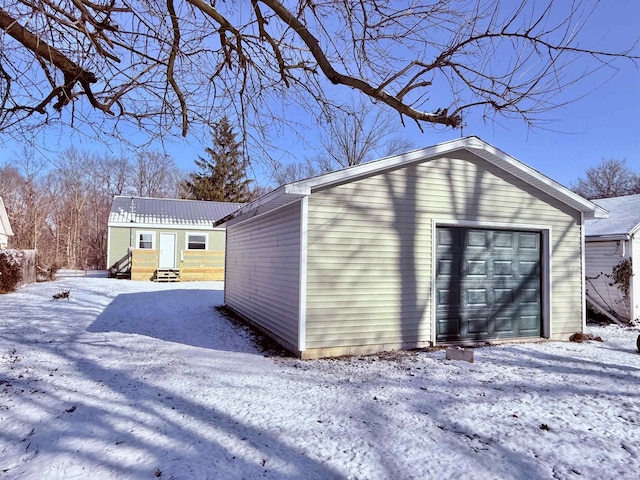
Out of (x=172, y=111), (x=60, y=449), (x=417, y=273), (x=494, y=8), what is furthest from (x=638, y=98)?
(x=60, y=449)

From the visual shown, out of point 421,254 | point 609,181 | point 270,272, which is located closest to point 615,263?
point 421,254

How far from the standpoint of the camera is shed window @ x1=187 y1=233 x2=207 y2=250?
799 inches

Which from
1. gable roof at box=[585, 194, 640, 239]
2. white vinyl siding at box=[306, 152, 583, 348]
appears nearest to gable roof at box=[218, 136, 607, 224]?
white vinyl siding at box=[306, 152, 583, 348]

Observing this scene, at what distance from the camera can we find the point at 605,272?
10.7 metres

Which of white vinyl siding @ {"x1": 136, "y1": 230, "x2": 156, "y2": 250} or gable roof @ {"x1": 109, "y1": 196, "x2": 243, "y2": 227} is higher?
gable roof @ {"x1": 109, "y1": 196, "x2": 243, "y2": 227}

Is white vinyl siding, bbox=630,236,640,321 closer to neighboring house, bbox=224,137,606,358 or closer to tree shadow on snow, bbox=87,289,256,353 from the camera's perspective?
neighboring house, bbox=224,137,606,358

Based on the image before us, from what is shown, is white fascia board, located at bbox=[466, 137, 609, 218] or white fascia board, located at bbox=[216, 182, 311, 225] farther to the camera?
white fascia board, located at bbox=[466, 137, 609, 218]

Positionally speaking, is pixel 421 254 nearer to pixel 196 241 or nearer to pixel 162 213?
pixel 196 241

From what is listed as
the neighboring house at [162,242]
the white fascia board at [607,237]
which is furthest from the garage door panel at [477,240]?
the neighboring house at [162,242]

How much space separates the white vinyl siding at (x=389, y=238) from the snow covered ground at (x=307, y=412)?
54 cm

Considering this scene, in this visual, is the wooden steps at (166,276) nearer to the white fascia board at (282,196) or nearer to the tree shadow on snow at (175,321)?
the tree shadow on snow at (175,321)

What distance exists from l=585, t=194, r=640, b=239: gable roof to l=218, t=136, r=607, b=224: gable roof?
310cm

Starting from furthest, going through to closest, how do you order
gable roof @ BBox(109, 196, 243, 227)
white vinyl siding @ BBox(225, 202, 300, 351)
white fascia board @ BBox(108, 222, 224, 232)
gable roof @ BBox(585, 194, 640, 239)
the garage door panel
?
1. gable roof @ BBox(109, 196, 243, 227)
2. white fascia board @ BBox(108, 222, 224, 232)
3. gable roof @ BBox(585, 194, 640, 239)
4. the garage door panel
5. white vinyl siding @ BBox(225, 202, 300, 351)

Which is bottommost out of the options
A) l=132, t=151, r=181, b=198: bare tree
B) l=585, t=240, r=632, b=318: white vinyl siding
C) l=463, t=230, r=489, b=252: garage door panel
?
l=585, t=240, r=632, b=318: white vinyl siding
